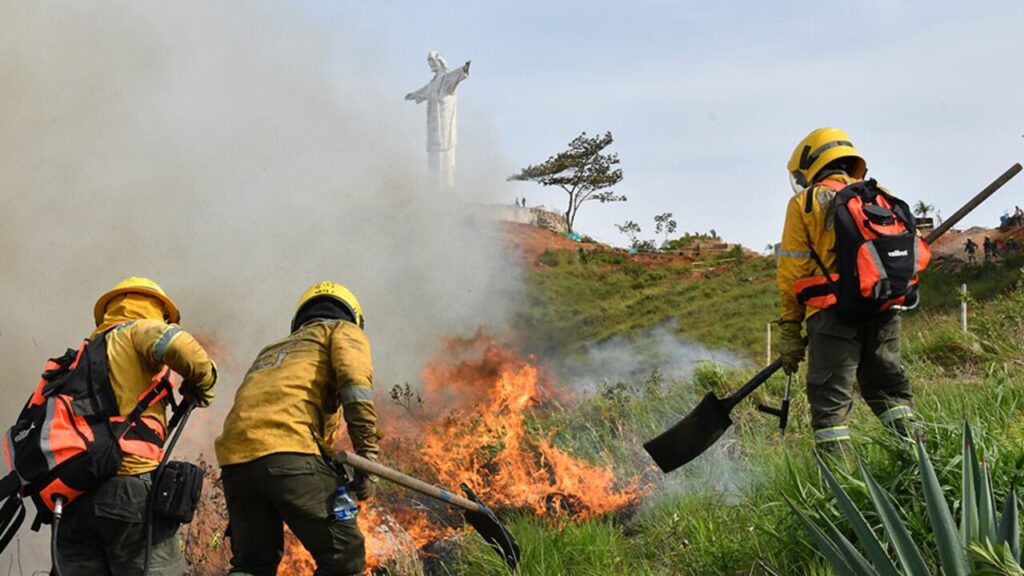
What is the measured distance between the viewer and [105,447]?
3.88 m

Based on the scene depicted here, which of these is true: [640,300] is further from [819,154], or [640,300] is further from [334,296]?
[334,296]

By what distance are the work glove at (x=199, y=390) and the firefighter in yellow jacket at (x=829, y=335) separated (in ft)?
9.65

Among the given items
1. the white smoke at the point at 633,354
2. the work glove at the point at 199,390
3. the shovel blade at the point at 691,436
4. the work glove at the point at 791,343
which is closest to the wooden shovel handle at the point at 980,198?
the work glove at the point at 791,343

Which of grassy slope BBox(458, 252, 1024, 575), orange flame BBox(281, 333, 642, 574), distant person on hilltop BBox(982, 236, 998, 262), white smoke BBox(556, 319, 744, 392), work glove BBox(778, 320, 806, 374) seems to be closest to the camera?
grassy slope BBox(458, 252, 1024, 575)

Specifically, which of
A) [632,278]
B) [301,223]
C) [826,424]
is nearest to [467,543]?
[826,424]

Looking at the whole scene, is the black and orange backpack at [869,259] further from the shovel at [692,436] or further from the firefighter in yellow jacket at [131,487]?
the firefighter in yellow jacket at [131,487]

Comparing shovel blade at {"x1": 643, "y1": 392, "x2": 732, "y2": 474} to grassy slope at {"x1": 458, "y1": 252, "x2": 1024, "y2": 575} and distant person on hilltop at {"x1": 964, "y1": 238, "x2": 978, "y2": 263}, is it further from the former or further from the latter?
distant person on hilltop at {"x1": 964, "y1": 238, "x2": 978, "y2": 263}

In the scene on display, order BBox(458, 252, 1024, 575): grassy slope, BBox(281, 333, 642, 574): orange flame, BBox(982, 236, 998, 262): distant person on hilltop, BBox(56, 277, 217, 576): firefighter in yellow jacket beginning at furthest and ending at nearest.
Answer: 1. BBox(982, 236, 998, 262): distant person on hilltop
2. BBox(281, 333, 642, 574): orange flame
3. BBox(56, 277, 217, 576): firefighter in yellow jacket
4. BBox(458, 252, 1024, 575): grassy slope

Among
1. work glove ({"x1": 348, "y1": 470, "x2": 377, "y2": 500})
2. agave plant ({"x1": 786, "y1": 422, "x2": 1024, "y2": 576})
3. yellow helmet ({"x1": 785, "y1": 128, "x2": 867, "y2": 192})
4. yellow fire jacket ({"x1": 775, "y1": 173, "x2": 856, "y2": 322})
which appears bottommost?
work glove ({"x1": 348, "y1": 470, "x2": 377, "y2": 500})

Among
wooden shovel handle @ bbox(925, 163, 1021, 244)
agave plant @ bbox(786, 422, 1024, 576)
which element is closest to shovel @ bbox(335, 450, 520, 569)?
agave plant @ bbox(786, 422, 1024, 576)

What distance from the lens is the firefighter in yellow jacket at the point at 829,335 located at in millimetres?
4184

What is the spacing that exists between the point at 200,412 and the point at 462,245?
824 centimetres

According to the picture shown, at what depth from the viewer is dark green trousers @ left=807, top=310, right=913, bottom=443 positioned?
13.7 ft

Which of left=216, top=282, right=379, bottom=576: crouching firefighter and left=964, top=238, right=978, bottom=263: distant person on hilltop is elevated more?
left=964, top=238, right=978, bottom=263: distant person on hilltop
